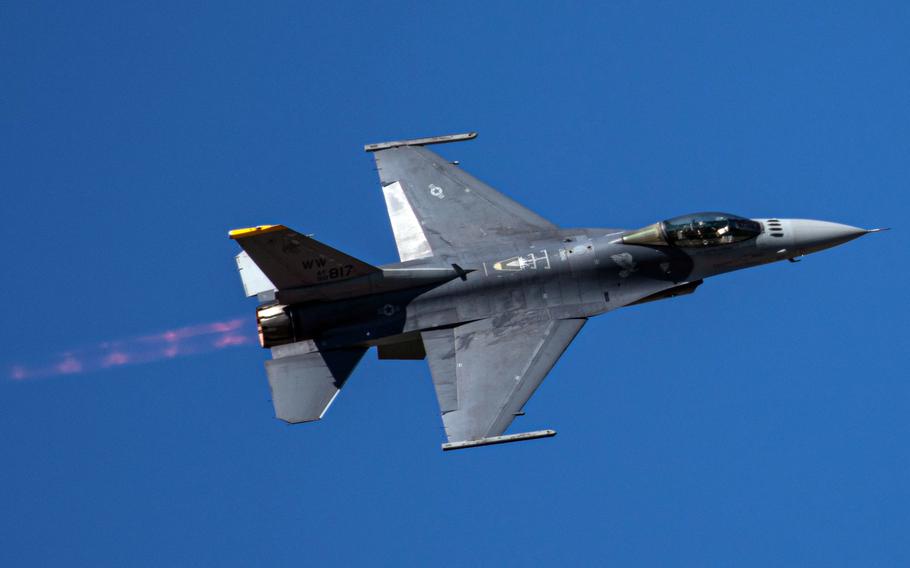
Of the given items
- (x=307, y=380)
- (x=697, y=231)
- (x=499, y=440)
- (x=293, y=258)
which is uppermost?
(x=293, y=258)

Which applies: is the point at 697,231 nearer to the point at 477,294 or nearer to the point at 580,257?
the point at 580,257

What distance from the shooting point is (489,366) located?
37594 mm

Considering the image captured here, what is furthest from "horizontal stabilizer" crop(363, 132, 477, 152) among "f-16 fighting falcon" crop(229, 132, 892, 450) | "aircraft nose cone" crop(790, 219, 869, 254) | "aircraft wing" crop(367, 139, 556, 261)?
"aircraft nose cone" crop(790, 219, 869, 254)

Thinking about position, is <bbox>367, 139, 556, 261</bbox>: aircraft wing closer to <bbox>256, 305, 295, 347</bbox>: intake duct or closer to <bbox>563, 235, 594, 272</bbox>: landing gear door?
<bbox>563, 235, 594, 272</bbox>: landing gear door

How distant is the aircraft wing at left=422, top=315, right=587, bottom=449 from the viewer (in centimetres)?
3678

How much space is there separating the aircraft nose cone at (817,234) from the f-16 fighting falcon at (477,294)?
0.07ft

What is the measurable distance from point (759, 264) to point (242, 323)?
10697 millimetres

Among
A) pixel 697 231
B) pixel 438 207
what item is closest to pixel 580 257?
pixel 697 231

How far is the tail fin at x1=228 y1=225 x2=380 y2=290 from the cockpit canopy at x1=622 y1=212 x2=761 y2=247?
5444 millimetres

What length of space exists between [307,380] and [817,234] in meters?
10.7

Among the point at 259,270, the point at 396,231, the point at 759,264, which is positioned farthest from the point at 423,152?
the point at 759,264

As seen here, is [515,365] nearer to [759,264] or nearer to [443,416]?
[443,416]

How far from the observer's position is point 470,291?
38062 millimetres

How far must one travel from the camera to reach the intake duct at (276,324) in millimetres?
37688
